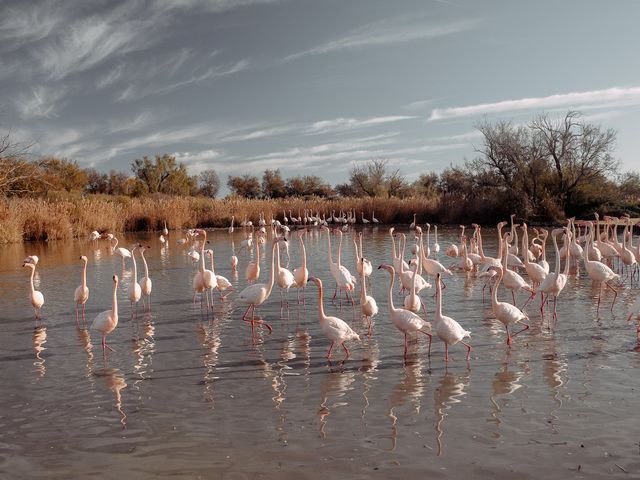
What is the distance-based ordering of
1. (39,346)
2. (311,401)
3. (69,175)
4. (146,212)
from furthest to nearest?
(69,175)
(146,212)
(39,346)
(311,401)

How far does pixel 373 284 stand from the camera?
13430 mm

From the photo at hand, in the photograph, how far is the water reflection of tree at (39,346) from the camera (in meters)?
7.34

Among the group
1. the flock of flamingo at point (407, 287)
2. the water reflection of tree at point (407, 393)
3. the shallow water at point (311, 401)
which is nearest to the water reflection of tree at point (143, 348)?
the shallow water at point (311, 401)

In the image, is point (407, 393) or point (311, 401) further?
point (407, 393)

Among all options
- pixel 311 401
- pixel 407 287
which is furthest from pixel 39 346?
pixel 407 287

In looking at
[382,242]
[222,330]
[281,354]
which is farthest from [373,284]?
[382,242]

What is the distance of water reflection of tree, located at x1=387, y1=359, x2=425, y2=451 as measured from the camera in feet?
18.0

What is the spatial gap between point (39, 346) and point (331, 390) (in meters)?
4.94

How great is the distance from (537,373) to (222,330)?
497 centimetres

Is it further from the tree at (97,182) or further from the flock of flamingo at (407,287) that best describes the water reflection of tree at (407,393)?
the tree at (97,182)

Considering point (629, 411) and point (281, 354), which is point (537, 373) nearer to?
point (629, 411)

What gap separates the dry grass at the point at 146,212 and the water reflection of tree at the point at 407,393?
24942 millimetres

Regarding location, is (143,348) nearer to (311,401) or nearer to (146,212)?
(311,401)

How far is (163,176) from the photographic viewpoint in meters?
75.8
